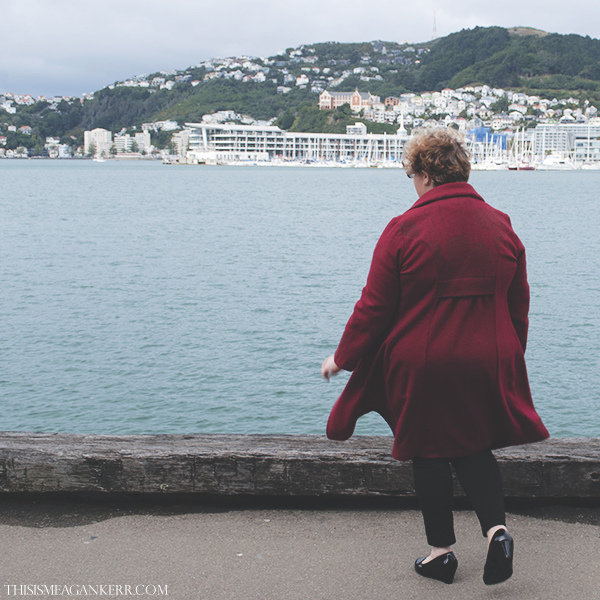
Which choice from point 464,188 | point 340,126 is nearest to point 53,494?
point 464,188

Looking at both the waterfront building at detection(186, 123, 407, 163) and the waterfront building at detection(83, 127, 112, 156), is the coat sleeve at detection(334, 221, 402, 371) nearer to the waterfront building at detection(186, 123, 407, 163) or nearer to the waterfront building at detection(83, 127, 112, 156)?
the waterfront building at detection(186, 123, 407, 163)

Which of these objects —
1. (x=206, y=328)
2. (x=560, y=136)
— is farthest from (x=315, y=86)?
(x=206, y=328)

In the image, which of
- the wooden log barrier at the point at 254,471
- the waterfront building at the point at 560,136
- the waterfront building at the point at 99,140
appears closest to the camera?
the wooden log barrier at the point at 254,471

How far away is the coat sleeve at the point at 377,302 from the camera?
77.2 inches

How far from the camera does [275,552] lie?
2285 millimetres

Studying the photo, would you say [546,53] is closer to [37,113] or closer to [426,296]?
[37,113]

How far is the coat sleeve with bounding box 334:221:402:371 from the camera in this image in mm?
1961

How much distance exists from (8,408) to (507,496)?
630cm

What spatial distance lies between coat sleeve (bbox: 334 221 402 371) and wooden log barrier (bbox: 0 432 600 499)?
600 mm

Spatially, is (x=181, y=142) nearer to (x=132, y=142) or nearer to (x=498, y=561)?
(x=132, y=142)

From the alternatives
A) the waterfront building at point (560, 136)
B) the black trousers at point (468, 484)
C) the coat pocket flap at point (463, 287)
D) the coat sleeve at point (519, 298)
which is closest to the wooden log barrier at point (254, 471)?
the black trousers at point (468, 484)

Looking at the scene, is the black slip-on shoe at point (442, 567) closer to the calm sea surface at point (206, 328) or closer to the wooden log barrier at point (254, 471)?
the wooden log barrier at point (254, 471)

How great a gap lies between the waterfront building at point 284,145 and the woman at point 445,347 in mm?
136949

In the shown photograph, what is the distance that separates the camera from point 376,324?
2004 mm
